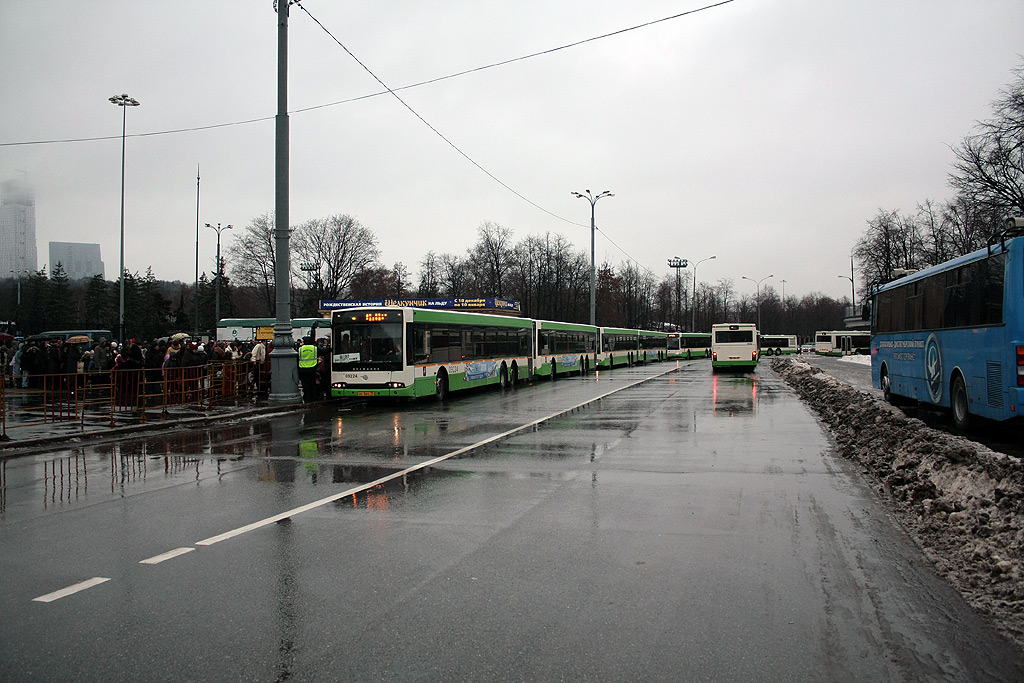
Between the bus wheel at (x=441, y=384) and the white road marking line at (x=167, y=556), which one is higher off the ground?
the bus wheel at (x=441, y=384)

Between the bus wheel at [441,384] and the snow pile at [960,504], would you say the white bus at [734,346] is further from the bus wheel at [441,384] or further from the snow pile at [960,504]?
the snow pile at [960,504]

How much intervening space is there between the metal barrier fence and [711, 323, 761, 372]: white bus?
1102 inches

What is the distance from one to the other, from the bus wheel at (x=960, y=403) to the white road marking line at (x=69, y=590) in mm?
→ 13310

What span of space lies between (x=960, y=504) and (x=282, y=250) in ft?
55.4

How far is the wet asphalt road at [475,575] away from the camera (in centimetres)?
399

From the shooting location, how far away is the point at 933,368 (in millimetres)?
15086

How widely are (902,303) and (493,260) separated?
6321cm

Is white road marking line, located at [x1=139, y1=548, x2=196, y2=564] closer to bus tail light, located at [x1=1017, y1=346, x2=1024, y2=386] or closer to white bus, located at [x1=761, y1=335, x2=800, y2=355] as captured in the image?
bus tail light, located at [x1=1017, y1=346, x2=1024, y2=386]

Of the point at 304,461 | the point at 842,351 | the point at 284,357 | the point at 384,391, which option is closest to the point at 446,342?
the point at 384,391

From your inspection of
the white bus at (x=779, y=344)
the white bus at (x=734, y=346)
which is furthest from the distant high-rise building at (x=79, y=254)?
the white bus at (x=779, y=344)

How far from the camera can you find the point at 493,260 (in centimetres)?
7956

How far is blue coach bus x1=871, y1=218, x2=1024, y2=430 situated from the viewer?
11375mm

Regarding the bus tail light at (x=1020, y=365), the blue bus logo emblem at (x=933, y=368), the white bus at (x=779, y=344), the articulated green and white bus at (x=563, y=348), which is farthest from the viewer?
the white bus at (x=779, y=344)

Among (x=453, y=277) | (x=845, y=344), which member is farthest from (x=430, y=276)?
(x=845, y=344)
